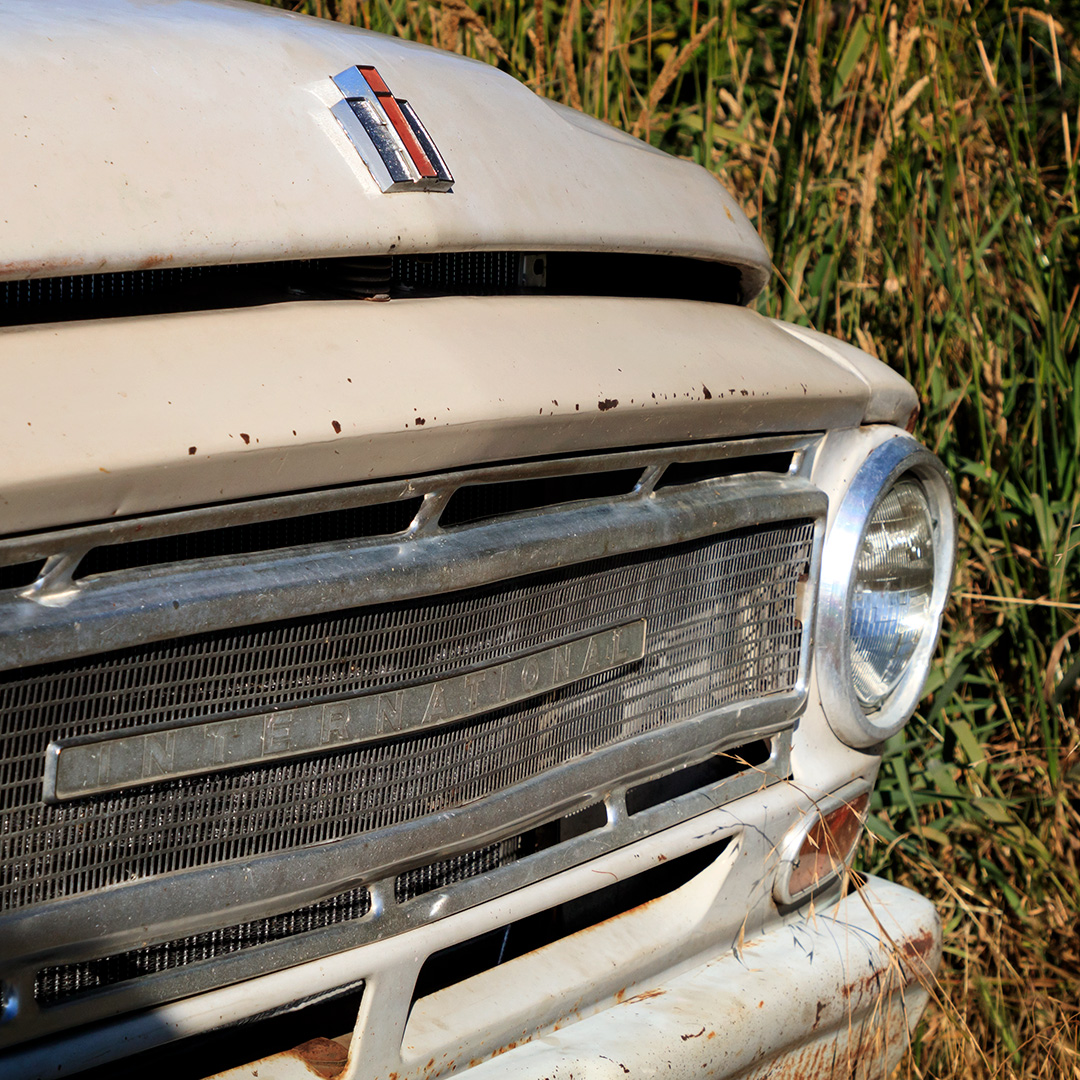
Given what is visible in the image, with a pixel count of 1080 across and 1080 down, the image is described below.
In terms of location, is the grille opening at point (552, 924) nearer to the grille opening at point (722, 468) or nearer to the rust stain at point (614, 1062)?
the rust stain at point (614, 1062)

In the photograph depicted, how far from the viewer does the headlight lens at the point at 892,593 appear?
1.59 m

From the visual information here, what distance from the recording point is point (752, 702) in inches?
58.7

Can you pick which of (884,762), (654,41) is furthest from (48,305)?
(654,41)

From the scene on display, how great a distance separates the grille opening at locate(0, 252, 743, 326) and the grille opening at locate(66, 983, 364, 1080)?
62cm

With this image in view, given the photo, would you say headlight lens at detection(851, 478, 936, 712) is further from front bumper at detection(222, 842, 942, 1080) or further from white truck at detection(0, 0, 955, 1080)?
front bumper at detection(222, 842, 942, 1080)

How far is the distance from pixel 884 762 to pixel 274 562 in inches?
66.2

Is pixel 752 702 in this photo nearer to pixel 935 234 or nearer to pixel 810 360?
pixel 810 360

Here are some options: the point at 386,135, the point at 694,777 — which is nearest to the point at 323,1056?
the point at 694,777

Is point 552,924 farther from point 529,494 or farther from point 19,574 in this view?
point 19,574

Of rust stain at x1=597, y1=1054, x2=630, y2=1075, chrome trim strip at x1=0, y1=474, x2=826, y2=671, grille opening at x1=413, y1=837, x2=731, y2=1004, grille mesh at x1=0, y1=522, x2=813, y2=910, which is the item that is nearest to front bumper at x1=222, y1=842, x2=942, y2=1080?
rust stain at x1=597, y1=1054, x2=630, y2=1075

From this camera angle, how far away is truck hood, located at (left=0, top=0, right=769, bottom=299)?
94 centimetres

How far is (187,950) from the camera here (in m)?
1.10

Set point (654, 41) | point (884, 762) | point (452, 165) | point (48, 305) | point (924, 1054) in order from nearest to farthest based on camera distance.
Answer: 1. point (48, 305)
2. point (452, 165)
3. point (924, 1054)
4. point (884, 762)
5. point (654, 41)

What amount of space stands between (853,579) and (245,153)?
33.9 inches
